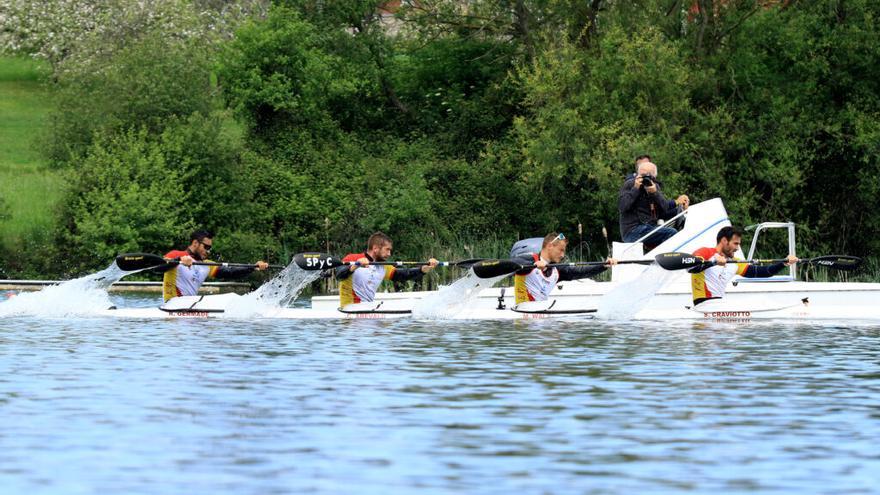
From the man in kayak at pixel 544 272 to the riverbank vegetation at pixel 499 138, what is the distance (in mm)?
10662

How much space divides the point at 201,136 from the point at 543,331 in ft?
63.4

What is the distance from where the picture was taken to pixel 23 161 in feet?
158

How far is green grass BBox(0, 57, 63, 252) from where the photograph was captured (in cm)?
3938

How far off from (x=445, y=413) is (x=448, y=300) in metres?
11.3

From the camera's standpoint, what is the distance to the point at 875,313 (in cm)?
2188

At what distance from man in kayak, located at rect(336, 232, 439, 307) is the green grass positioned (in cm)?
1626

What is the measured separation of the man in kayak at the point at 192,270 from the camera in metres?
24.9

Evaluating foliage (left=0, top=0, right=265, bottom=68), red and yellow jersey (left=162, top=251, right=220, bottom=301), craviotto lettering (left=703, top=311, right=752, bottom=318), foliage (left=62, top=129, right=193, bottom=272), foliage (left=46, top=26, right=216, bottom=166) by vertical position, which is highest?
foliage (left=0, top=0, right=265, bottom=68)

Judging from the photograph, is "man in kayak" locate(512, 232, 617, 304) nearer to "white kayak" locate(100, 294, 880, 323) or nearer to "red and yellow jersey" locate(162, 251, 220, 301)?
"white kayak" locate(100, 294, 880, 323)

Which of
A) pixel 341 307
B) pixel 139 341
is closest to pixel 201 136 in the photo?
pixel 341 307

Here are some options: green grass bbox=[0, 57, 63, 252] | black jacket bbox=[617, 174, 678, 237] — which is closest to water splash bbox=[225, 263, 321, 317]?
black jacket bbox=[617, 174, 678, 237]

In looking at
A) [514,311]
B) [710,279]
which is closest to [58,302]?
[514,311]

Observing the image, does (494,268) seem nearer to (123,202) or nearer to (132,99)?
(123,202)

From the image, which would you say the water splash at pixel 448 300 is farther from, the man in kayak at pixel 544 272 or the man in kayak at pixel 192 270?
the man in kayak at pixel 192 270
